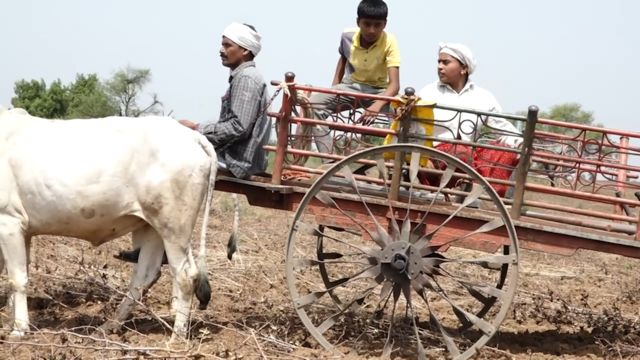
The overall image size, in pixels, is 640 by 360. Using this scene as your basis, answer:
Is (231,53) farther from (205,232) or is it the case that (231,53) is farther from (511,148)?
(511,148)

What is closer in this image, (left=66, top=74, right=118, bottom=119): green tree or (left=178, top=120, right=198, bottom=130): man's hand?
(left=178, top=120, right=198, bottom=130): man's hand

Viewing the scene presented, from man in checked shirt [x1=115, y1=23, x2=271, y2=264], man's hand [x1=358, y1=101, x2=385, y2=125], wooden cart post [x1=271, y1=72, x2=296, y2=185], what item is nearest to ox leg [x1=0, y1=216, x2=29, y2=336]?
man in checked shirt [x1=115, y1=23, x2=271, y2=264]

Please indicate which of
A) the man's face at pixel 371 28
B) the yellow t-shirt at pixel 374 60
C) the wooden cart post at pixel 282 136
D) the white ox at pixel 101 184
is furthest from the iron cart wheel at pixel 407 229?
the man's face at pixel 371 28

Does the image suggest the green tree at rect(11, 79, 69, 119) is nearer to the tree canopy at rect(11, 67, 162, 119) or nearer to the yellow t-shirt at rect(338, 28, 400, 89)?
the tree canopy at rect(11, 67, 162, 119)

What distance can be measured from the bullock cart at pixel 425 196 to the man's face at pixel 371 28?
893mm

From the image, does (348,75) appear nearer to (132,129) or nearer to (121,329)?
(132,129)

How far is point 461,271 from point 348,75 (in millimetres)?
3253

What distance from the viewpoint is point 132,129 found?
6090 mm

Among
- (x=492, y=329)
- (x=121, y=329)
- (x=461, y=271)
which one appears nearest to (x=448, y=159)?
(x=492, y=329)

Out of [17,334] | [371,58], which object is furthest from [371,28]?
[17,334]

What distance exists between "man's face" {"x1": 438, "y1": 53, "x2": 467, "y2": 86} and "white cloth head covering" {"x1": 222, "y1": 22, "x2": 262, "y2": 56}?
1.34m

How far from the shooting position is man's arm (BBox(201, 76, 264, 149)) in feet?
21.1

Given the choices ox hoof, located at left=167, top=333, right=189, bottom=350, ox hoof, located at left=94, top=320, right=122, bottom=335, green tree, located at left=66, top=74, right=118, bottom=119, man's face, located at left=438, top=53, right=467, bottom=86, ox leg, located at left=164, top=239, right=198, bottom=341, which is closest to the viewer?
ox hoof, located at left=167, top=333, right=189, bottom=350

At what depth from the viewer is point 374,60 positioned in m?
7.29
